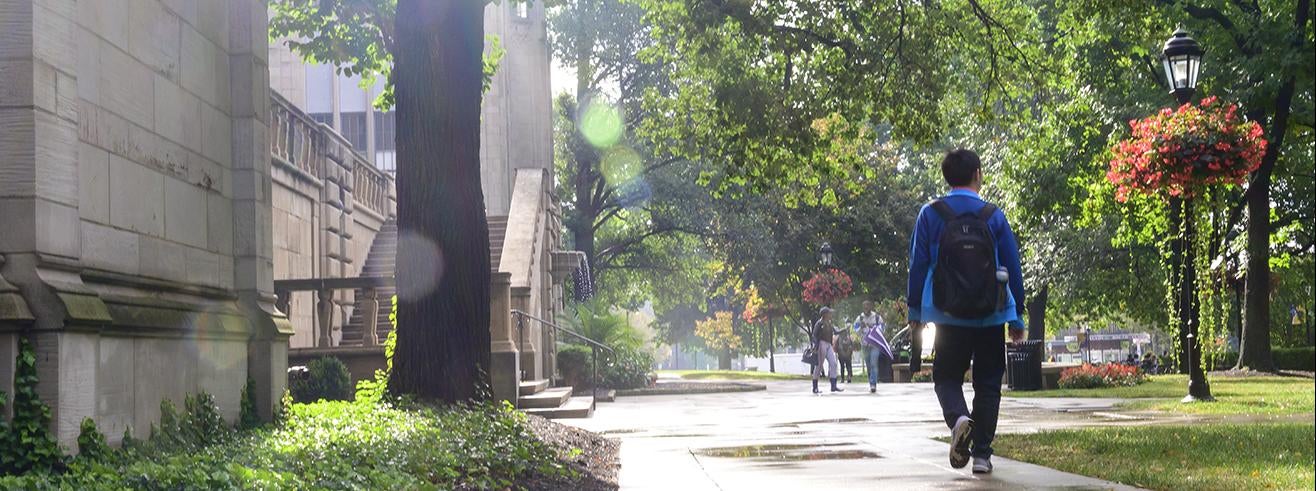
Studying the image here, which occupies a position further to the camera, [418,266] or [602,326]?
[602,326]

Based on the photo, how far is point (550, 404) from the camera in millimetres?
20688

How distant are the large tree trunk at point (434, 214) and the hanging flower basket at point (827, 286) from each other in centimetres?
3721

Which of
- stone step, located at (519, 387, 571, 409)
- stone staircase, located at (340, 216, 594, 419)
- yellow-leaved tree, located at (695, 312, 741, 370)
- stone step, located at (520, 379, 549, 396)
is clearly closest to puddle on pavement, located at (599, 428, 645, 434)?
stone staircase, located at (340, 216, 594, 419)

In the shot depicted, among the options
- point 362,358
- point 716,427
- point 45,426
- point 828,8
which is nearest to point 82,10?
point 45,426

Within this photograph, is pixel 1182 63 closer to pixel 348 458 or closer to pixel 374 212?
pixel 348 458

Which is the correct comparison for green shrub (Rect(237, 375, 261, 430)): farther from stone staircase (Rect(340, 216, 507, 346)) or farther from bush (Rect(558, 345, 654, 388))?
bush (Rect(558, 345, 654, 388))

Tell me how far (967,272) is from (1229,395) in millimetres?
12535

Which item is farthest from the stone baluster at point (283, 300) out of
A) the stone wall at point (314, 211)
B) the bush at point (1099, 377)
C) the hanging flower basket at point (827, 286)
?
the hanging flower basket at point (827, 286)

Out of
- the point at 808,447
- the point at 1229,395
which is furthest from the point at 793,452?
the point at 1229,395

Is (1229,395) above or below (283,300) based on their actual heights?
below

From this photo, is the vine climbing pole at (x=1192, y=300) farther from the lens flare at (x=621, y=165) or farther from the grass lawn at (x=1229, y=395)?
the lens flare at (x=621, y=165)

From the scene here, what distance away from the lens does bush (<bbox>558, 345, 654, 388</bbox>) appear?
3100cm

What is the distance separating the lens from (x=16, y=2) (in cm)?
743

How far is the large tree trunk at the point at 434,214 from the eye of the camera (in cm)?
1268
